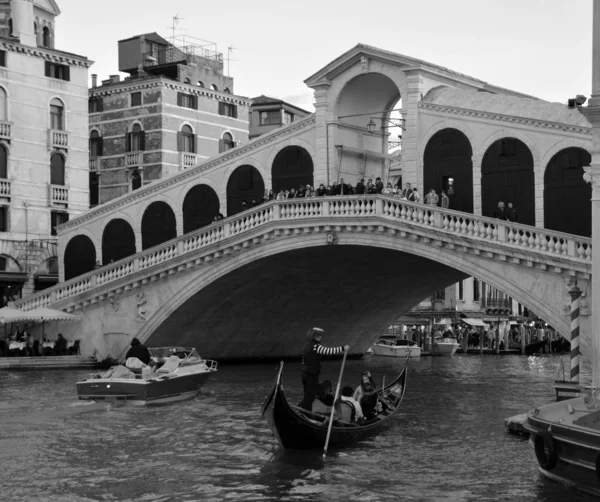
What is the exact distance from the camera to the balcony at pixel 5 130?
41.0 m

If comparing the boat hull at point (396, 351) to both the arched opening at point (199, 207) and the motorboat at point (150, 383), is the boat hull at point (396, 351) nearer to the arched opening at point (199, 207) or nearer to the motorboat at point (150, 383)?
the arched opening at point (199, 207)

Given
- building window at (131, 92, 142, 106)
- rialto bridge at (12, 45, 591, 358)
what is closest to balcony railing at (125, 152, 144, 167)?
building window at (131, 92, 142, 106)

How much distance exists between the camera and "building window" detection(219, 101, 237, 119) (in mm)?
51219

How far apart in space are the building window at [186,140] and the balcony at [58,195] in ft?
21.8

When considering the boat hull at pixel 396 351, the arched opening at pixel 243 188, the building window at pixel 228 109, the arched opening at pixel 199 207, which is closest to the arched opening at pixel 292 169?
the arched opening at pixel 243 188

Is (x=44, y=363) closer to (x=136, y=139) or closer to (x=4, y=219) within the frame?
(x=4, y=219)

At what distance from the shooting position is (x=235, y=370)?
37375mm

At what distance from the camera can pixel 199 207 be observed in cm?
3984

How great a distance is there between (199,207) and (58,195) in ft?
21.1

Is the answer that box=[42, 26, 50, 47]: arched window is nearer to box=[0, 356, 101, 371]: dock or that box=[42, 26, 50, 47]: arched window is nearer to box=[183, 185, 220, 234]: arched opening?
box=[183, 185, 220, 234]: arched opening

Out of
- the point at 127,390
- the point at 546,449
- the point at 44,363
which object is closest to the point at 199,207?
the point at 44,363

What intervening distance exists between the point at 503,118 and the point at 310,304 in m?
11.4

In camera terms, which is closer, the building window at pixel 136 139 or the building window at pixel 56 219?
the building window at pixel 56 219

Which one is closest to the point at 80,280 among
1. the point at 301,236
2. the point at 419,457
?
the point at 301,236
